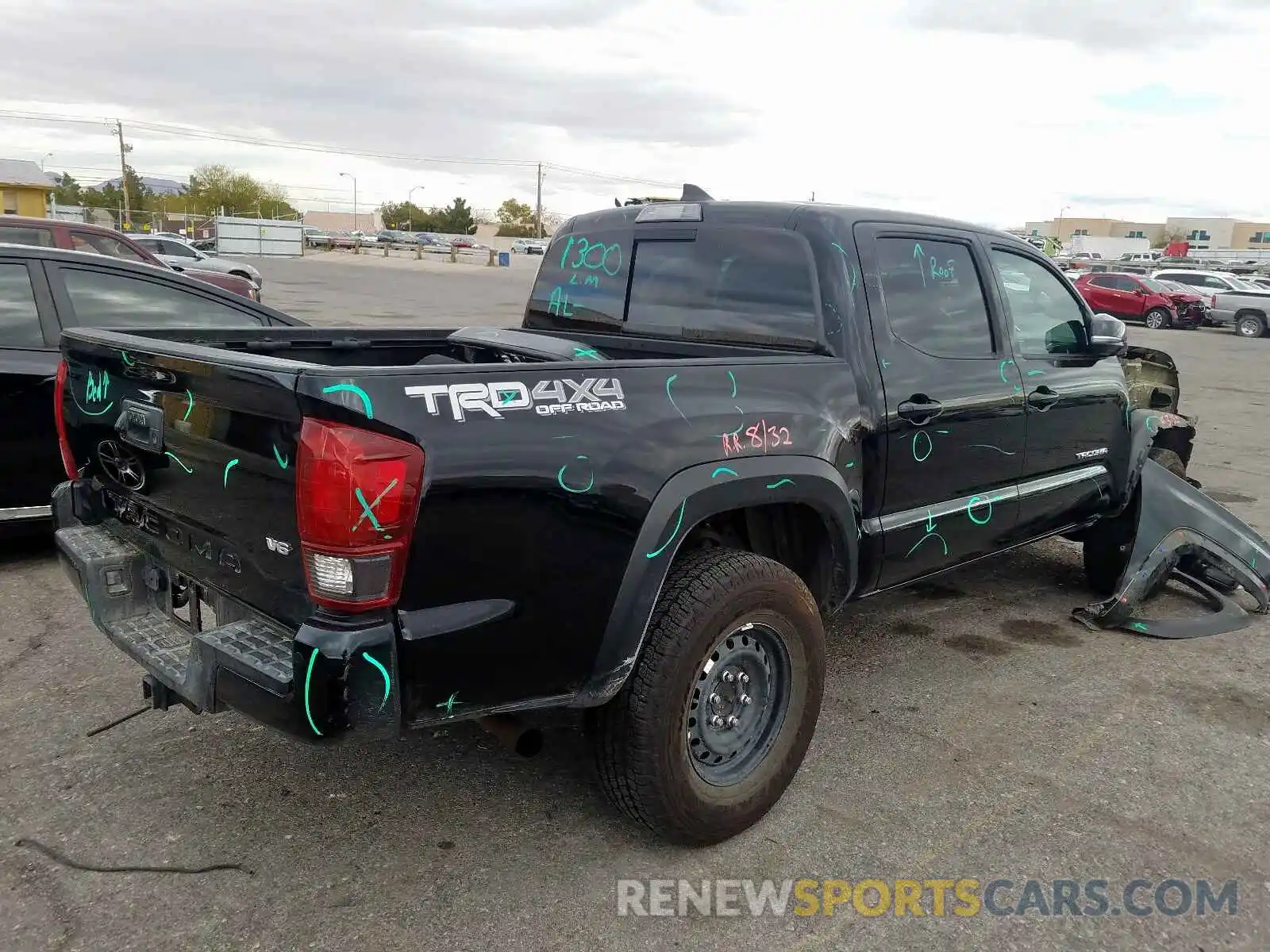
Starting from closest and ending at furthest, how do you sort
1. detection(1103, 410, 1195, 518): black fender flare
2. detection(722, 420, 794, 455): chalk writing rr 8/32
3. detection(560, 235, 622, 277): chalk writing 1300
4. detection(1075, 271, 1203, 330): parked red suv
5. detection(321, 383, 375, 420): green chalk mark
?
detection(321, 383, 375, 420): green chalk mark < detection(722, 420, 794, 455): chalk writing rr 8/32 < detection(560, 235, 622, 277): chalk writing 1300 < detection(1103, 410, 1195, 518): black fender flare < detection(1075, 271, 1203, 330): parked red suv

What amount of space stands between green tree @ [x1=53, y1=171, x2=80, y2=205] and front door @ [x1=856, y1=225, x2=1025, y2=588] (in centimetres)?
8785

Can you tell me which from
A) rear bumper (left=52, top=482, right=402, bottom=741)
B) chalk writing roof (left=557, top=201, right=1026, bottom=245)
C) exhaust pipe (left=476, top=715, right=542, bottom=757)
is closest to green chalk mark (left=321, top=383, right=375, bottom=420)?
rear bumper (left=52, top=482, right=402, bottom=741)

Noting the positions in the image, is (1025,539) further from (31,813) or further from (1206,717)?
(31,813)

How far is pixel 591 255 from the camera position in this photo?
4336mm

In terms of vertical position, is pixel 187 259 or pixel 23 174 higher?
pixel 23 174

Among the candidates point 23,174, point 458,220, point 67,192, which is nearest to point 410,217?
point 458,220

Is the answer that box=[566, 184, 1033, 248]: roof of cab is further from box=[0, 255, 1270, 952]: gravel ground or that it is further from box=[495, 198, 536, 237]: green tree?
box=[495, 198, 536, 237]: green tree

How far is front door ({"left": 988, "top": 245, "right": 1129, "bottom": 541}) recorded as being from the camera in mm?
4371

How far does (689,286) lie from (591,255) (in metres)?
0.61

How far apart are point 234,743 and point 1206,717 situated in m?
3.79

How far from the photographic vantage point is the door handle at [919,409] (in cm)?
363

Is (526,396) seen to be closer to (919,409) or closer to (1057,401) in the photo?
(919,409)

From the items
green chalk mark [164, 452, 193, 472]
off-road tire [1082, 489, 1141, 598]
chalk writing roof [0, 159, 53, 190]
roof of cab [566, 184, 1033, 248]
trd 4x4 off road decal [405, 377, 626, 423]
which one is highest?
chalk writing roof [0, 159, 53, 190]

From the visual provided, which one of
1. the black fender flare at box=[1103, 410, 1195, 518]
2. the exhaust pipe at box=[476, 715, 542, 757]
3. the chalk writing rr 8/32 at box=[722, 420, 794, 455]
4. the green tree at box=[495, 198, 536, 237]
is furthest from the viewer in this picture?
the green tree at box=[495, 198, 536, 237]
